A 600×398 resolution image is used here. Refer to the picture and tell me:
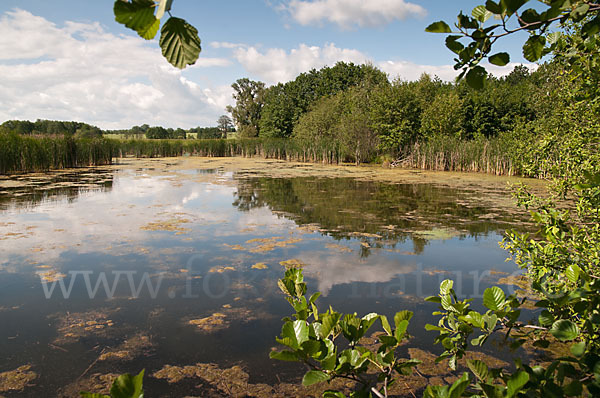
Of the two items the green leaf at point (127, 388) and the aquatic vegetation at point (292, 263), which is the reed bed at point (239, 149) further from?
the green leaf at point (127, 388)

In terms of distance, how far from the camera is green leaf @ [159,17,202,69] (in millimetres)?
675

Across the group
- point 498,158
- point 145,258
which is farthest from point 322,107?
point 145,258

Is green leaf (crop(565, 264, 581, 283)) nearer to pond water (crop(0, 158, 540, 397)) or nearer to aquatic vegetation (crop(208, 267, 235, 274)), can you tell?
pond water (crop(0, 158, 540, 397))

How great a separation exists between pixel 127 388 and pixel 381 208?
28.9 ft

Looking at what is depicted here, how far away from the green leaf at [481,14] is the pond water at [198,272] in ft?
7.72

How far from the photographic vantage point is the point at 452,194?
448 inches

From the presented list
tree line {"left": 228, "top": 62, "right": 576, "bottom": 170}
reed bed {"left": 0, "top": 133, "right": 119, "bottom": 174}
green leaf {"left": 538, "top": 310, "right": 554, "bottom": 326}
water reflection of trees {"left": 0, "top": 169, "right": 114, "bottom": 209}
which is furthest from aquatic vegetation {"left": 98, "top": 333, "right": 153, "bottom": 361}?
tree line {"left": 228, "top": 62, "right": 576, "bottom": 170}

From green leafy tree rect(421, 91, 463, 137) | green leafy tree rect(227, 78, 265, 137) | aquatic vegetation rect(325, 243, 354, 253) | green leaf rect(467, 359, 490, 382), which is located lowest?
aquatic vegetation rect(325, 243, 354, 253)

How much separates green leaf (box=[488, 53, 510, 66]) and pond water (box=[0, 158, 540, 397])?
2265 millimetres

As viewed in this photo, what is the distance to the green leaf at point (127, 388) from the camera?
0.66m

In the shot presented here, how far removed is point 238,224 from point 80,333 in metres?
4.27

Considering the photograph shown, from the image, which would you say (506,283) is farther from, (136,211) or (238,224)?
(136,211)

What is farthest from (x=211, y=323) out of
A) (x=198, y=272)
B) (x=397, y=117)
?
(x=397, y=117)

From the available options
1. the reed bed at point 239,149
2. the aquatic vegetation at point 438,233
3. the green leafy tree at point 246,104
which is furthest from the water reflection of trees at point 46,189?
the green leafy tree at point 246,104
